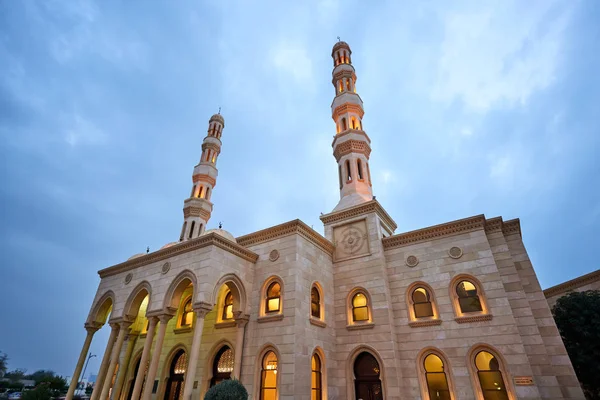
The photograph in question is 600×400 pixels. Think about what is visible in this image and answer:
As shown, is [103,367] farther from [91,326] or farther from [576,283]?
[576,283]

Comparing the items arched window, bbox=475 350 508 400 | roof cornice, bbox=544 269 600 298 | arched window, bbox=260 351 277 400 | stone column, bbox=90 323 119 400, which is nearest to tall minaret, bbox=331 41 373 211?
arched window, bbox=260 351 277 400

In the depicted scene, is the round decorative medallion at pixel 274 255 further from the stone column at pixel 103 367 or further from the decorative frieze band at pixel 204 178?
the decorative frieze band at pixel 204 178

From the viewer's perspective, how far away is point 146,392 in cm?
1174

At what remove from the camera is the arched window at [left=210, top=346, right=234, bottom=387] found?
1400 centimetres

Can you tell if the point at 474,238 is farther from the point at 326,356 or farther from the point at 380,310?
the point at 326,356

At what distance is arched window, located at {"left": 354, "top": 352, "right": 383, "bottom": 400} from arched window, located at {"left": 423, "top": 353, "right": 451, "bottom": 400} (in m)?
1.94

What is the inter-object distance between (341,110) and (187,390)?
18644 millimetres

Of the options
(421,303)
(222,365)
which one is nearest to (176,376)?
(222,365)

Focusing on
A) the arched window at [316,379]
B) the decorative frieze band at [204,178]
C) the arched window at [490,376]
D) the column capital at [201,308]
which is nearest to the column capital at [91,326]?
the column capital at [201,308]

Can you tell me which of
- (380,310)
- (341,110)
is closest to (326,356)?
(380,310)

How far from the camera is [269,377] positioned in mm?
12742

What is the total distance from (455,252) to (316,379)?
27.0 ft

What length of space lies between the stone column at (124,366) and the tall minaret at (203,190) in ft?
27.0

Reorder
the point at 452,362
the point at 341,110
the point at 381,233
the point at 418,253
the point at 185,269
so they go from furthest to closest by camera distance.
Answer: the point at 341,110 < the point at 381,233 < the point at 418,253 < the point at 185,269 < the point at 452,362
